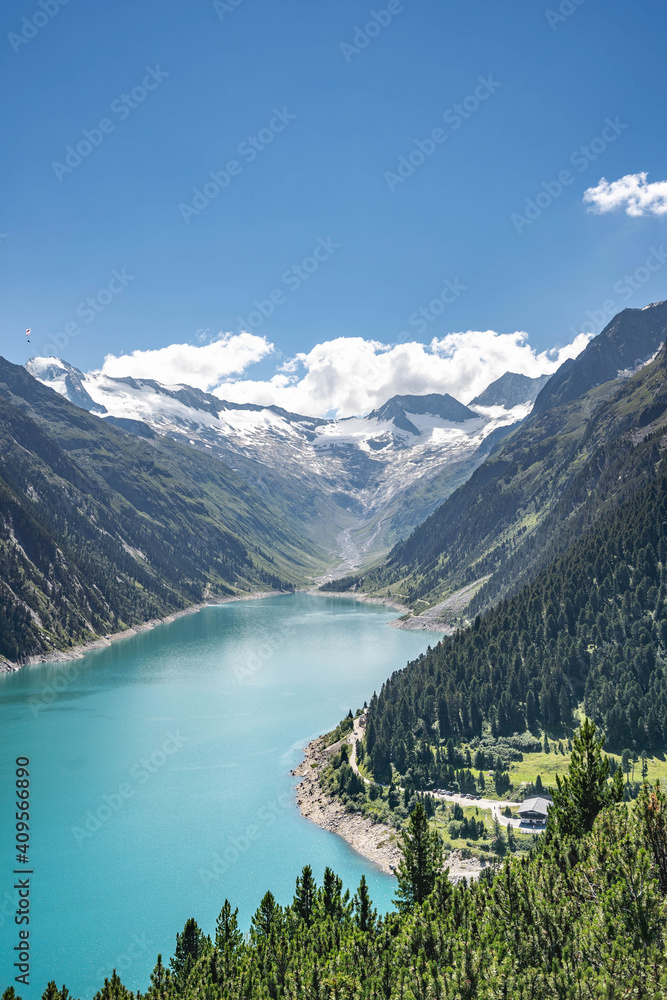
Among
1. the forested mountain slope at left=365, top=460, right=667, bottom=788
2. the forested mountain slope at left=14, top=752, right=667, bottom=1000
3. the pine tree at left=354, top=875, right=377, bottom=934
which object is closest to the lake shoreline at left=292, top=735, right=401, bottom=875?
the forested mountain slope at left=365, top=460, right=667, bottom=788

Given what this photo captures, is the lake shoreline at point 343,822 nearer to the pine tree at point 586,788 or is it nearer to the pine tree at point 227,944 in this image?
the pine tree at point 227,944

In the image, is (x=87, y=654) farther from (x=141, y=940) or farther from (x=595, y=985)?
(x=595, y=985)

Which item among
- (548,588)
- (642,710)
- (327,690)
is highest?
(548,588)

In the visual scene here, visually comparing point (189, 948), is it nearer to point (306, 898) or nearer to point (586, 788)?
point (306, 898)

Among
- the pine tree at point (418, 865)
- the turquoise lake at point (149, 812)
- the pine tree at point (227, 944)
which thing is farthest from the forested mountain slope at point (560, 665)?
the pine tree at point (227, 944)

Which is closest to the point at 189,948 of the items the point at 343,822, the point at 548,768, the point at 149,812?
the point at 343,822

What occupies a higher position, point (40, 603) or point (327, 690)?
point (40, 603)

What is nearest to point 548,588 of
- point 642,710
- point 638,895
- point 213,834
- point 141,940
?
point 642,710
